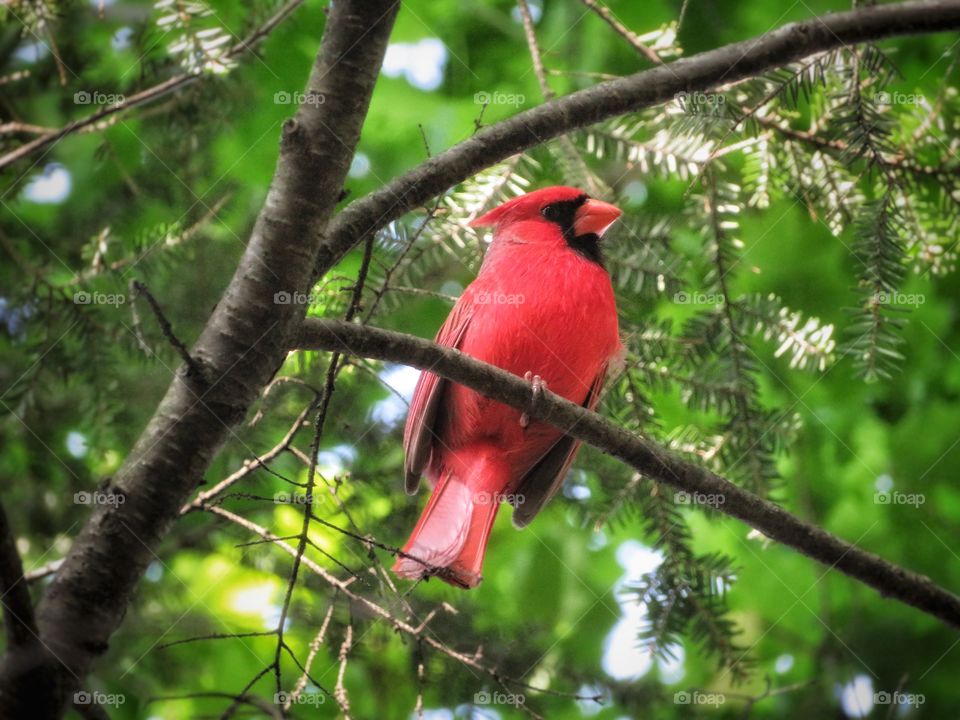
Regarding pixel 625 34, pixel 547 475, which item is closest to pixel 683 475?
pixel 547 475

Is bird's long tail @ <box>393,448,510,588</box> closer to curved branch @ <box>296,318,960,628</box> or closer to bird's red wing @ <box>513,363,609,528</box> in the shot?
bird's red wing @ <box>513,363,609,528</box>

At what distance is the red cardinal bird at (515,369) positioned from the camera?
9.37 ft

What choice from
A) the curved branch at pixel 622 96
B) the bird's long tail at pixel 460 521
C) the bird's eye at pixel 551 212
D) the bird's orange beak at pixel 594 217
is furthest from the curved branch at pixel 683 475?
the bird's eye at pixel 551 212

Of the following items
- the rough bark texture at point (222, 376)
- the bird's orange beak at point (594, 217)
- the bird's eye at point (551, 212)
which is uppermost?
the bird's eye at point (551, 212)

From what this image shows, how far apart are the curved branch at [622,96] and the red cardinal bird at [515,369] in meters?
0.80

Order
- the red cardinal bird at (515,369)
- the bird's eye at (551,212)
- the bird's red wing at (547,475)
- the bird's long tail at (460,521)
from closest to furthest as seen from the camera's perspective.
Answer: the bird's long tail at (460,521) → the red cardinal bird at (515,369) → the bird's red wing at (547,475) → the bird's eye at (551,212)

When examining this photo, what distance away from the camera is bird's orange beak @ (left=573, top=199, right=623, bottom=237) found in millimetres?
3062

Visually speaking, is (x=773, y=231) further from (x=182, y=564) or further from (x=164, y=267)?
(x=182, y=564)

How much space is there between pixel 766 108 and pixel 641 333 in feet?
2.70

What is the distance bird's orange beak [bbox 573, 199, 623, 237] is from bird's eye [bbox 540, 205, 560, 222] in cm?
8

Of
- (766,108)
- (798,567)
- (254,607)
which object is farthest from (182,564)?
(766,108)

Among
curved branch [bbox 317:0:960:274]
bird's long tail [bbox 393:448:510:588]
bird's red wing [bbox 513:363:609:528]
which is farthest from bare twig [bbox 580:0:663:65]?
bird's long tail [bbox 393:448:510:588]

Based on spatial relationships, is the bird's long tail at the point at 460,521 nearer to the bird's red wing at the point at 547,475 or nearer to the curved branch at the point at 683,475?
the bird's red wing at the point at 547,475

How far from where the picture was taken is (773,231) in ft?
13.3
